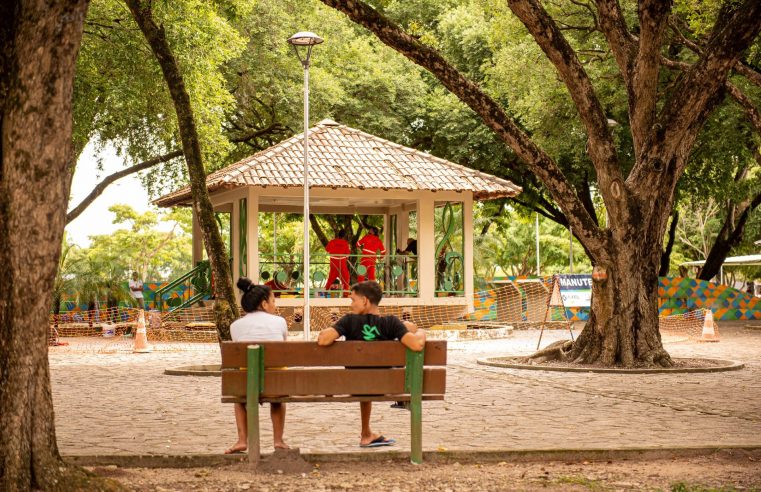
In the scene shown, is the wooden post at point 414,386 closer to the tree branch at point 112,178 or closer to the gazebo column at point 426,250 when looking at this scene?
the gazebo column at point 426,250

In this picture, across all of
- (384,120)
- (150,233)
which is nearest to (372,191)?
(384,120)

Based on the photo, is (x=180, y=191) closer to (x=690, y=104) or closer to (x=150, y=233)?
(x=690, y=104)

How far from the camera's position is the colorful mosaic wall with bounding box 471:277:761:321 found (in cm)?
3356

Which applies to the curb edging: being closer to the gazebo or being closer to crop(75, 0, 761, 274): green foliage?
crop(75, 0, 761, 274): green foliage

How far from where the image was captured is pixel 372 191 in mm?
26219

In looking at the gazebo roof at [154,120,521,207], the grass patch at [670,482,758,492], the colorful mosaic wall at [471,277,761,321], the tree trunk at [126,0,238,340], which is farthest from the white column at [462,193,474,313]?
the grass patch at [670,482,758,492]

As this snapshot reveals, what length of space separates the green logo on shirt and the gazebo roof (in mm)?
16681

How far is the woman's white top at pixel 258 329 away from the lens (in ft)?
26.4

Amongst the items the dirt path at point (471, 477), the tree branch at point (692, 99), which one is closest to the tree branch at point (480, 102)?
the tree branch at point (692, 99)

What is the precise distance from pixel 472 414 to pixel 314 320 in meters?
15.8

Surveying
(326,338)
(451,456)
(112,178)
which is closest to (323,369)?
(326,338)

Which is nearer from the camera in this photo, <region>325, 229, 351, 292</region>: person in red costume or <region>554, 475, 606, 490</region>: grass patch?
<region>554, 475, 606, 490</region>: grass patch

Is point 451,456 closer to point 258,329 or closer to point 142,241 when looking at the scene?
Answer: point 258,329

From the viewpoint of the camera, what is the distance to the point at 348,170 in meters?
26.2
